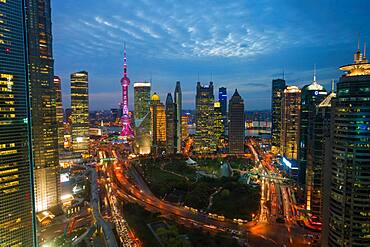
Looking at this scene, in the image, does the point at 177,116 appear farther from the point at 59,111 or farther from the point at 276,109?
the point at 59,111

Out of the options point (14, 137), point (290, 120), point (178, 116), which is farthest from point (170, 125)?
point (14, 137)

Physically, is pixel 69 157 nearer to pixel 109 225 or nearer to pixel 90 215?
pixel 90 215

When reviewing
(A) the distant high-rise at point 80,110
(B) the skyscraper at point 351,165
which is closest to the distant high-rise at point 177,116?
(A) the distant high-rise at point 80,110

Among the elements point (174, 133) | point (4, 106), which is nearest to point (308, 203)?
point (4, 106)

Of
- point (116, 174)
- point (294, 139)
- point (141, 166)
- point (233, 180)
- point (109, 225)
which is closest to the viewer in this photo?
point (109, 225)

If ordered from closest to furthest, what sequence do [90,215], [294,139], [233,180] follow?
1. [90,215]
2. [233,180]
3. [294,139]
